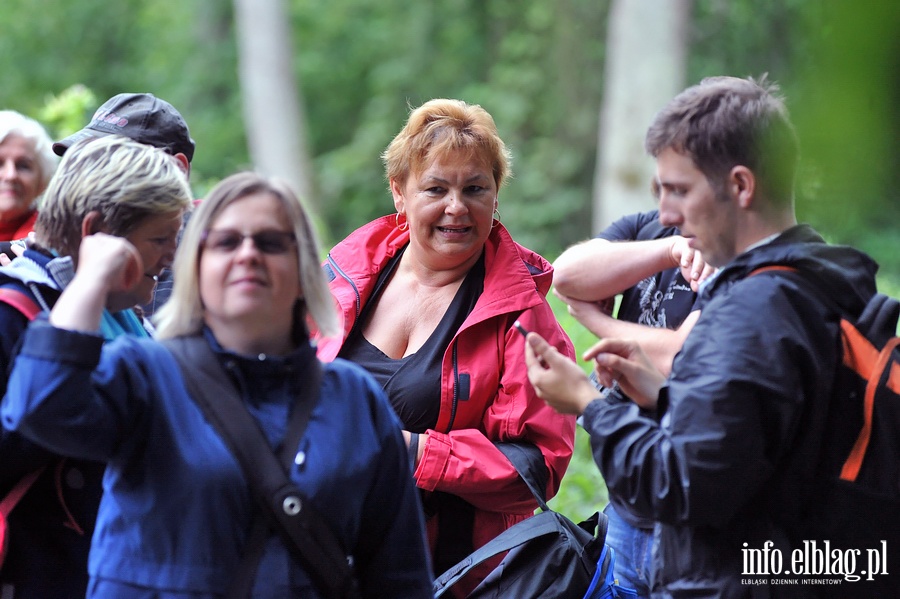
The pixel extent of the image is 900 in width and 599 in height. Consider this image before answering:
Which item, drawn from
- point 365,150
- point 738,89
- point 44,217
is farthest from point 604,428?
point 365,150

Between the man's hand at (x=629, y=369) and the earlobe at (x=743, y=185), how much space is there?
420 millimetres

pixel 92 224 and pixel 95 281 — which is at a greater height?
pixel 92 224

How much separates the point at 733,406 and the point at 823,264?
38 cm

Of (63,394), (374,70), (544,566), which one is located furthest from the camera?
(374,70)

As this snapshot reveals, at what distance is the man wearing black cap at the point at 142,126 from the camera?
3.39 m

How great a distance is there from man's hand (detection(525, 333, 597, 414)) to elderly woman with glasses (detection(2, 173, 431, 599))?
36cm

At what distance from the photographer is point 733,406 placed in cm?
204

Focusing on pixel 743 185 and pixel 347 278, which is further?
pixel 347 278

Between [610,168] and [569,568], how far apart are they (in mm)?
9275

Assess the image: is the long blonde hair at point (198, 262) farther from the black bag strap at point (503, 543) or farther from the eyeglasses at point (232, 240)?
the black bag strap at point (503, 543)

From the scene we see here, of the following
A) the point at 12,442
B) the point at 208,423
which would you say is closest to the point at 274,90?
the point at 12,442

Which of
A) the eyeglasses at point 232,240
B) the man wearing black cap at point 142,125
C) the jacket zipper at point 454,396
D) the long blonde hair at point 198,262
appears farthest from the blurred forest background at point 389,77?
the eyeglasses at point 232,240

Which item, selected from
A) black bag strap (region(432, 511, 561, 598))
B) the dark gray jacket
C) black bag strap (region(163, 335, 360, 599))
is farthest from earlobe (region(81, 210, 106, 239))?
black bag strap (region(432, 511, 561, 598))

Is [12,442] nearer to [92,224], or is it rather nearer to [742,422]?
[92,224]
